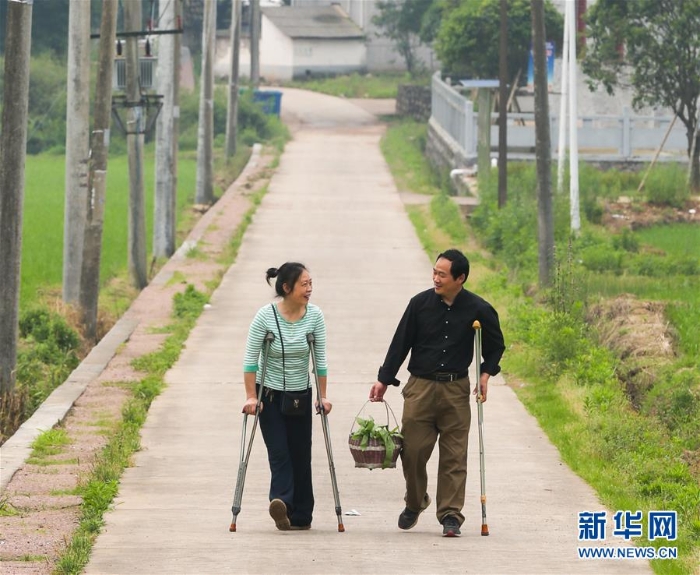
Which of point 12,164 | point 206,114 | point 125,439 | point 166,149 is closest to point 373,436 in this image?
point 125,439

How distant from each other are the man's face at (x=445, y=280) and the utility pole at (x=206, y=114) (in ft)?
79.1

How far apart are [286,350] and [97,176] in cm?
978

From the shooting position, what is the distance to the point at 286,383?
927 cm

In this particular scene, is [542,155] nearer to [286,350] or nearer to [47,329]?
[47,329]

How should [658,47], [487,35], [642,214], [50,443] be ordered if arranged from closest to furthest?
[50,443] → [642,214] → [658,47] → [487,35]

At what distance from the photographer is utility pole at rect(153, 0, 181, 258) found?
26016 mm

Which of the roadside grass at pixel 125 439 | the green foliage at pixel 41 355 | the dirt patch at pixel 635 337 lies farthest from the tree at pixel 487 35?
the green foliage at pixel 41 355

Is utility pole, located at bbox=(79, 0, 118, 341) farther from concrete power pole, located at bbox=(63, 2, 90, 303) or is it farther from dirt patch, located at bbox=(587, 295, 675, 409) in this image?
dirt patch, located at bbox=(587, 295, 675, 409)

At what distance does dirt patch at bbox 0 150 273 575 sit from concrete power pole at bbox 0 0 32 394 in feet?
3.44

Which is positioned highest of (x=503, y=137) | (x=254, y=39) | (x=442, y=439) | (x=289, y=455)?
(x=254, y=39)

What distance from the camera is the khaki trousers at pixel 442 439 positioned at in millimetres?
9289

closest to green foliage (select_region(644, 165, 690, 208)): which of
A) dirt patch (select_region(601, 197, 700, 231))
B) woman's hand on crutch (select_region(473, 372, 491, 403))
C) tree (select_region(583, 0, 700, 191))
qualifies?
dirt patch (select_region(601, 197, 700, 231))

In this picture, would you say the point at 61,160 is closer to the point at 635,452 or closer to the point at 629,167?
the point at 629,167

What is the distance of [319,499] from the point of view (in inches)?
411
